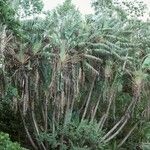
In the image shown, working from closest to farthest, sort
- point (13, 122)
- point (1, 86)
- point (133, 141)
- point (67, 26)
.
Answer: point (1, 86) → point (67, 26) → point (13, 122) → point (133, 141)

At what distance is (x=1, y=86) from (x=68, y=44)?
11.4 ft

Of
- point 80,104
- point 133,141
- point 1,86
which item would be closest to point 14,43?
point 1,86

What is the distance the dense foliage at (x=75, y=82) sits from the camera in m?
19.3

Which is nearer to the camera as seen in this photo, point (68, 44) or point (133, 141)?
point (68, 44)

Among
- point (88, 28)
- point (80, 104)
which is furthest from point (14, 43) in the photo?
point (80, 104)

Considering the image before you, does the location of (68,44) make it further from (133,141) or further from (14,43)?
(133,141)

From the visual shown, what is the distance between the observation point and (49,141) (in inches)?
766

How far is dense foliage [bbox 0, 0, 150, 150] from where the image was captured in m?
19.3

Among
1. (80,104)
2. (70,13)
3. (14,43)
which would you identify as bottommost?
(80,104)

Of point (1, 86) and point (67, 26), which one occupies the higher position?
point (67, 26)

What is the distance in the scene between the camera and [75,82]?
65.1ft

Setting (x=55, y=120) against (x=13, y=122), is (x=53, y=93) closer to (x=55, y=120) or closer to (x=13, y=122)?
(x=55, y=120)

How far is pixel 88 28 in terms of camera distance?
67.9ft

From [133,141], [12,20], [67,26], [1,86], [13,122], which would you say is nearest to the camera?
[12,20]
